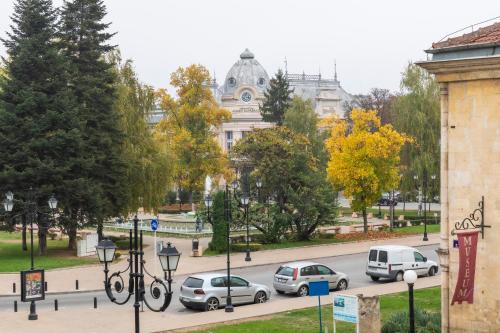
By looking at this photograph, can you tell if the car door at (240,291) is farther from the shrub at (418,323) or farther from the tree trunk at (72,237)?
the tree trunk at (72,237)

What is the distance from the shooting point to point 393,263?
3431cm

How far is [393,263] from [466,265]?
50.2 feet

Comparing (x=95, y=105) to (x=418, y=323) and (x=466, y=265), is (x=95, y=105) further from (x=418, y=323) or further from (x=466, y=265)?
(x=466, y=265)

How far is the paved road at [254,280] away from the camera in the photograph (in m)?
30.5

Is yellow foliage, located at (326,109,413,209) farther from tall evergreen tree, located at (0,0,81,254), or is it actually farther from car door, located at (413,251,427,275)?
tall evergreen tree, located at (0,0,81,254)

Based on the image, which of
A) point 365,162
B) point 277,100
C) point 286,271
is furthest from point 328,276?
point 277,100

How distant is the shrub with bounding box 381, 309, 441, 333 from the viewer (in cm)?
2202

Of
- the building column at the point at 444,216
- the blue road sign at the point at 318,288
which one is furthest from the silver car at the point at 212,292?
the building column at the point at 444,216

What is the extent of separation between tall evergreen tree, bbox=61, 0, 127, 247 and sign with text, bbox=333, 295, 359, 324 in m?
25.3

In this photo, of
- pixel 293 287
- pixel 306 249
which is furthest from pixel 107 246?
pixel 306 249

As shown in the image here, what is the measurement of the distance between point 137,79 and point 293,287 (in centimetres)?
2603

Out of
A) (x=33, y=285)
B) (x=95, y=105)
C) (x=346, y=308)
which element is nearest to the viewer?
(x=346, y=308)

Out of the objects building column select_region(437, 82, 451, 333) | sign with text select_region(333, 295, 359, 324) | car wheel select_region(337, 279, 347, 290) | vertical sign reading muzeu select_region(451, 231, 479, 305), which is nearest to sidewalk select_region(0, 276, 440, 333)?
car wheel select_region(337, 279, 347, 290)

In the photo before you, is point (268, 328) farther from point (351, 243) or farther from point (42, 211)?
point (351, 243)
